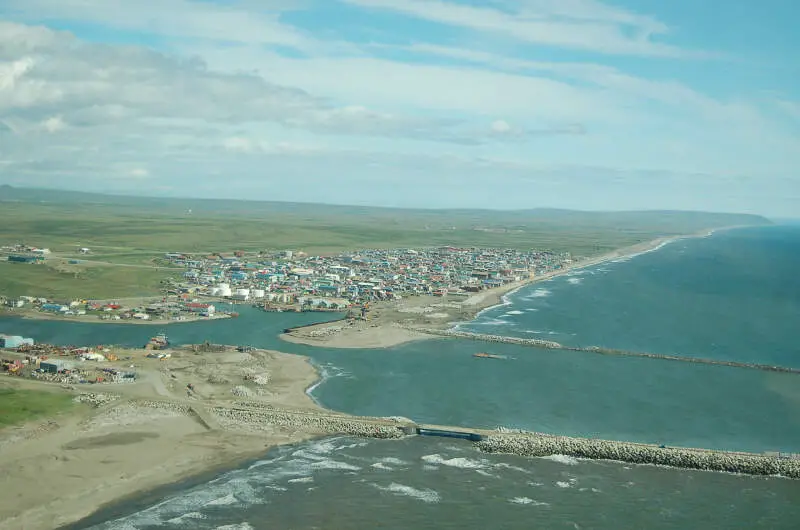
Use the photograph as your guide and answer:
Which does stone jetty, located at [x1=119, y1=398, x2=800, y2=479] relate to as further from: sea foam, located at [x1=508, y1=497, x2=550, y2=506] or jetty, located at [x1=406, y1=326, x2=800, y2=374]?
jetty, located at [x1=406, y1=326, x2=800, y2=374]

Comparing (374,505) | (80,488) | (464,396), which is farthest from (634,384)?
(80,488)

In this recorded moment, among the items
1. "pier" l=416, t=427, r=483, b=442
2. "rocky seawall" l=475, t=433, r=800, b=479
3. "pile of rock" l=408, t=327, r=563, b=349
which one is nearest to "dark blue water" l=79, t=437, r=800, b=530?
"rocky seawall" l=475, t=433, r=800, b=479

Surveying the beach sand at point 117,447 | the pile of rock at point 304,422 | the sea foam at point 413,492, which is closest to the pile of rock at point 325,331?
the beach sand at point 117,447

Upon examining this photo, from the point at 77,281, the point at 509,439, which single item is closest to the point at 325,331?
the point at 509,439

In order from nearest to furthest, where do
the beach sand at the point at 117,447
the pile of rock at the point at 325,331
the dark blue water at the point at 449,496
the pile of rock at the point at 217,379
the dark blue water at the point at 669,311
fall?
the dark blue water at the point at 449,496, the beach sand at the point at 117,447, the pile of rock at the point at 217,379, the pile of rock at the point at 325,331, the dark blue water at the point at 669,311

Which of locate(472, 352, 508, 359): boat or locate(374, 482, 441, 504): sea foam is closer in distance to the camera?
locate(374, 482, 441, 504): sea foam

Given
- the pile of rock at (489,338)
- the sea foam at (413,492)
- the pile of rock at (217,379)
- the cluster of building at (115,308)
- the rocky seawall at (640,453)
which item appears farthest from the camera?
the cluster of building at (115,308)

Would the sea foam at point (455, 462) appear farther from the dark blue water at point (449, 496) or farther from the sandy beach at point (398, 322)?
the sandy beach at point (398, 322)
